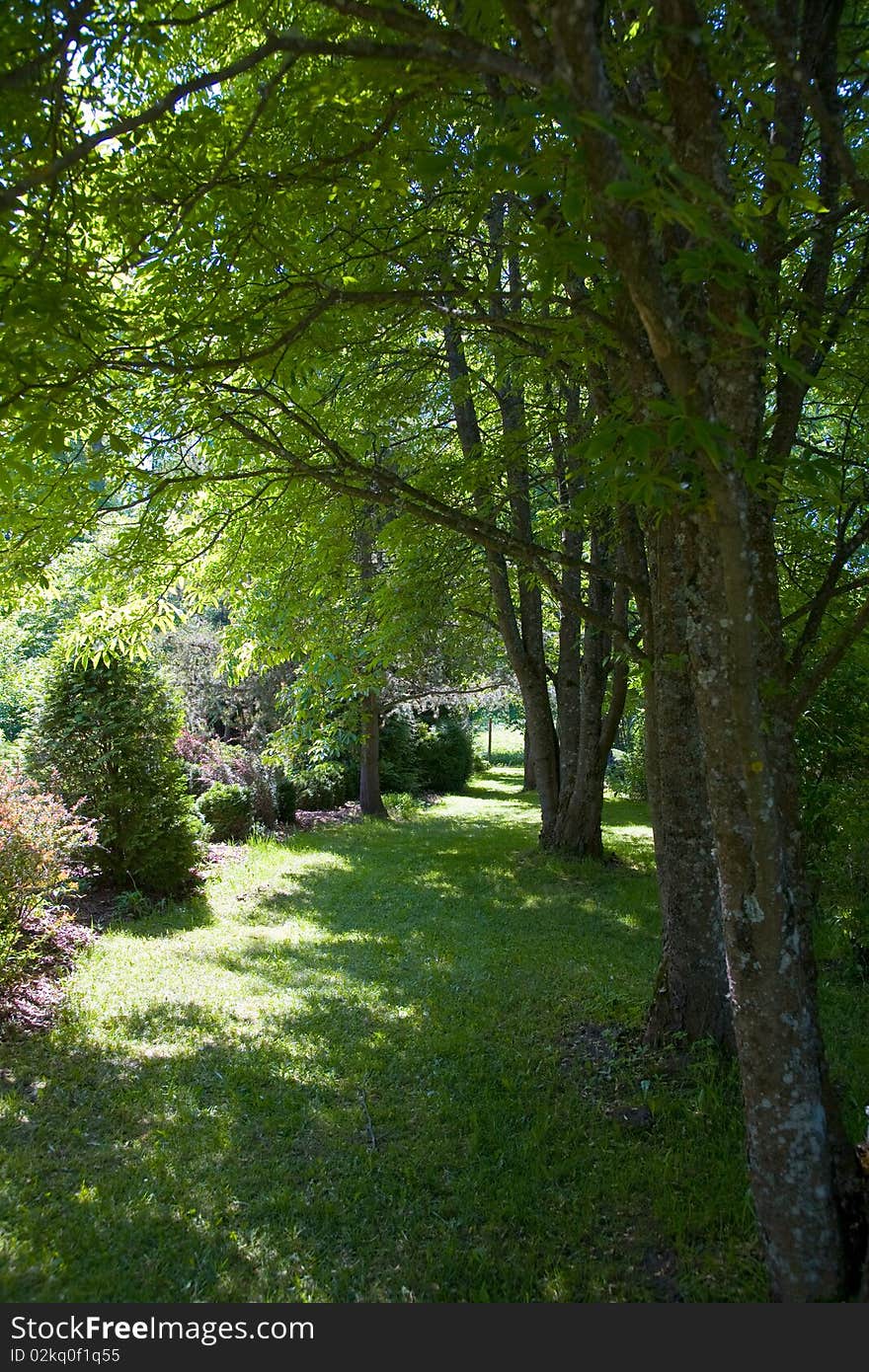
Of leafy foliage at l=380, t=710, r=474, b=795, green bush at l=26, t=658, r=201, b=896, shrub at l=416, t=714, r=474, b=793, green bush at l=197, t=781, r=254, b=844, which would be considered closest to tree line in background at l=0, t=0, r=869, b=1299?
green bush at l=26, t=658, r=201, b=896

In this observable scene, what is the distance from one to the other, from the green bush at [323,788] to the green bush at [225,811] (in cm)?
264

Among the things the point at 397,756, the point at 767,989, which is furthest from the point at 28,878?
the point at 397,756

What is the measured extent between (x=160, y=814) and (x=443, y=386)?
5.41m

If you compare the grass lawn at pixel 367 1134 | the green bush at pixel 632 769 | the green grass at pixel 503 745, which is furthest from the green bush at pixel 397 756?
the grass lawn at pixel 367 1134

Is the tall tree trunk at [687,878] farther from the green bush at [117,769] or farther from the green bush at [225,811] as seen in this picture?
the green bush at [225,811]

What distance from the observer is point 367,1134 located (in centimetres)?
390

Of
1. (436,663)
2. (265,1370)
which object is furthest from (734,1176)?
(436,663)

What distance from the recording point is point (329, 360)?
4988 mm

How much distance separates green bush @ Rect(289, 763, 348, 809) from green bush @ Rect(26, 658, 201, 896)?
21.0 ft

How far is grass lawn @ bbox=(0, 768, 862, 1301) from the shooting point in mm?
2928

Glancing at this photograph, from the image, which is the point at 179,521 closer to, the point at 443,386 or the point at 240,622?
the point at 240,622

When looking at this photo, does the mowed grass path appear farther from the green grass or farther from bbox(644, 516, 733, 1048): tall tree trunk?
the green grass

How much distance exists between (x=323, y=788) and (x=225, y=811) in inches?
171

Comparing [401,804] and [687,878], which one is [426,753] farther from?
[687,878]
